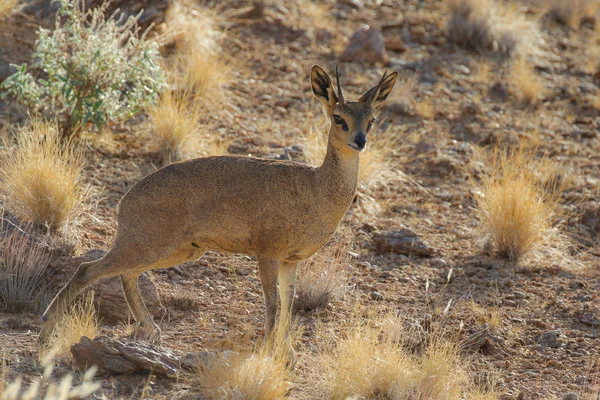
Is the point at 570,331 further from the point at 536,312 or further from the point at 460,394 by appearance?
the point at 460,394

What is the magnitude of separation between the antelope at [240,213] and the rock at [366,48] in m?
8.16

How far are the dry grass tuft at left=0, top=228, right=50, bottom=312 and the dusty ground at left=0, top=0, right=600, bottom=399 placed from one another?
7.3 inches

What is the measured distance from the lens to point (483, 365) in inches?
303

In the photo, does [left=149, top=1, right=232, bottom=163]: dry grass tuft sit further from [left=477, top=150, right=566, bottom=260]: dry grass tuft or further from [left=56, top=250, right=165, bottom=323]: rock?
[left=477, top=150, right=566, bottom=260]: dry grass tuft

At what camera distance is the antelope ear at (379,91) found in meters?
7.16

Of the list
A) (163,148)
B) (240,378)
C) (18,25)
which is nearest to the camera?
(240,378)

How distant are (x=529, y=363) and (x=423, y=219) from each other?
11.3 ft

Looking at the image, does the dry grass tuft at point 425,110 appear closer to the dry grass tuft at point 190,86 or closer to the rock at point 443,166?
the rock at point 443,166

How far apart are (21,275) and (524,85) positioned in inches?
377

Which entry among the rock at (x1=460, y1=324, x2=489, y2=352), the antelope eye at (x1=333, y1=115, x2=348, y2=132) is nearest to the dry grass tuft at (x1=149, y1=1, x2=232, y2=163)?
the antelope eye at (x1=333, y1=115, x2=348, y2=132)

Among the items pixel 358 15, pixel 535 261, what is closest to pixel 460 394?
pixel 535 261

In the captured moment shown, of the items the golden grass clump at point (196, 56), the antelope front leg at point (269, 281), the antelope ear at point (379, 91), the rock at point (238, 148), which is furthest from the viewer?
the golden grass clump at point (196, 56)

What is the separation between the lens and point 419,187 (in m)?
11.7

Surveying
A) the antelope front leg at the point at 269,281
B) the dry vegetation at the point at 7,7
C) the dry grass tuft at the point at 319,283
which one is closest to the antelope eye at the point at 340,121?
the antelope front leg at the point at 269,281
